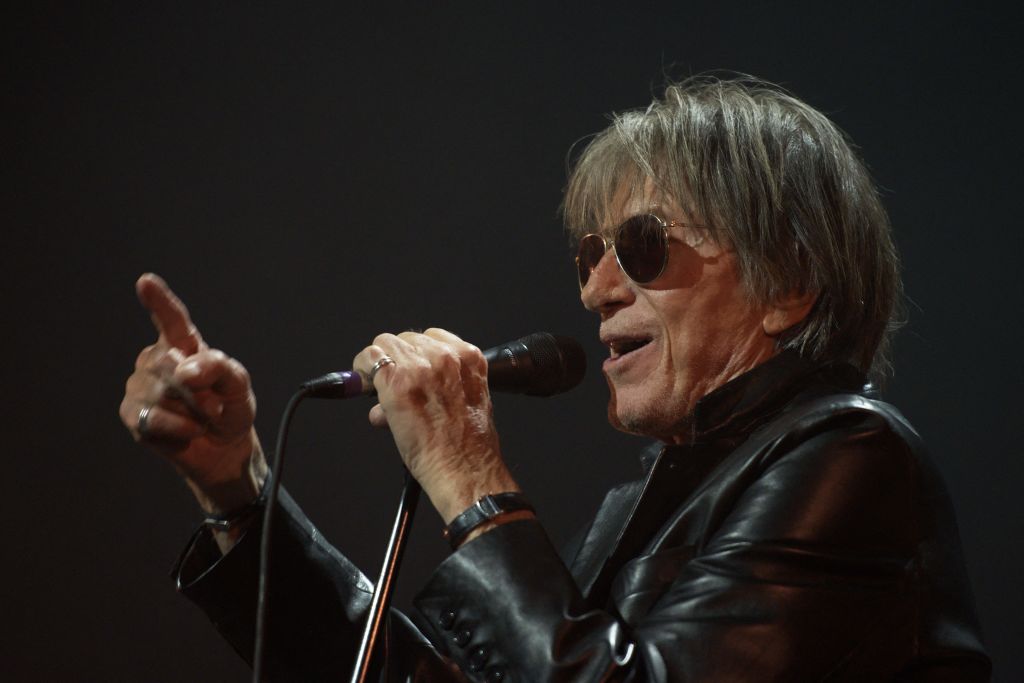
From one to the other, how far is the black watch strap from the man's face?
16.9 inches

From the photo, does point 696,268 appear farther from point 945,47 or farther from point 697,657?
point 945,47

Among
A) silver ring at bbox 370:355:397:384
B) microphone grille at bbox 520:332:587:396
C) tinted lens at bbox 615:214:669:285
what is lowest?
microphone grille at bbox 520:332:587:396

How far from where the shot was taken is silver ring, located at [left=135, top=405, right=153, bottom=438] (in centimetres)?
147

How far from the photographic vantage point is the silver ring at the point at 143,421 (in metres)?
1.47

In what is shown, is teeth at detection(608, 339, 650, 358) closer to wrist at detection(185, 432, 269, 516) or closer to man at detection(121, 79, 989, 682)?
man at detection(121, 79, 989, 682)

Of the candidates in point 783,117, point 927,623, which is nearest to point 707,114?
point 783,117

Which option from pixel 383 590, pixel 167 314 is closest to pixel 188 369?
pixel 167 314

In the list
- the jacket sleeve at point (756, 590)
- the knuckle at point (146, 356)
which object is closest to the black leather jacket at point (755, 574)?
the jacket sleeve at point (756, 590)

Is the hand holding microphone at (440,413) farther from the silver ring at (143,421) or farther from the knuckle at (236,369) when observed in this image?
the silver ring at (143,421)

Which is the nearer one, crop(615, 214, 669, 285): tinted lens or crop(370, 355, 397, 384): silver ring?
crop(370, 355, 397, 384): silver ring

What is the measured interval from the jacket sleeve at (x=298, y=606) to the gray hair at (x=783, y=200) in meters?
0.75

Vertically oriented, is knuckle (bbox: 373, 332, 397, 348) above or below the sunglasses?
above

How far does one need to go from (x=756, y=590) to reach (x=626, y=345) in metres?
0.64

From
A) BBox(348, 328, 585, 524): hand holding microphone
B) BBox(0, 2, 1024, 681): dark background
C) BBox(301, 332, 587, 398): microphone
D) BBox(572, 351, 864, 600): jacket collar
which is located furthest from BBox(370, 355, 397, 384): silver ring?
BBox(0, 2, 1024, 681): dark background
